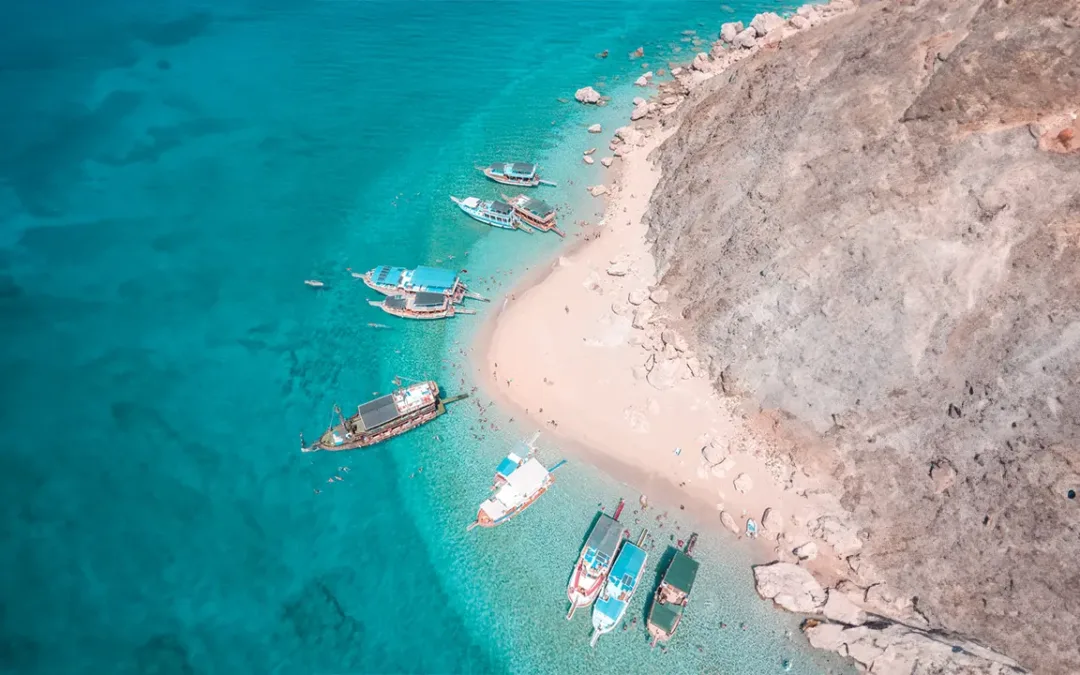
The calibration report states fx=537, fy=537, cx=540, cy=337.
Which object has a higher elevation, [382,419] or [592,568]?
[382,419]

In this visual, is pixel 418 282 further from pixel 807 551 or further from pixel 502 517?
pixel 807 551

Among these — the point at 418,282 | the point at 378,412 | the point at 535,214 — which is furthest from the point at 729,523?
the point at 535,214

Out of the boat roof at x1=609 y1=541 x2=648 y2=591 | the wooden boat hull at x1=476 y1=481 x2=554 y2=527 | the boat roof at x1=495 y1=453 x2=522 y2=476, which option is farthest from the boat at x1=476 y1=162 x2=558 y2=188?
the boat roof at x1=609 y1=541 x2=648 y2=591

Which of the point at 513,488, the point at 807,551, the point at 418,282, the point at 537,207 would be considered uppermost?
the point at 537,207

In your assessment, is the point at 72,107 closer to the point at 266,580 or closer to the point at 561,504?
the point at 266,580

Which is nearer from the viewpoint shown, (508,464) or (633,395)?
(508,464)

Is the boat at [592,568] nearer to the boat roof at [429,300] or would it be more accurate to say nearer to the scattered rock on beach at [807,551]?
the scattered rock on beach at [807,551]
